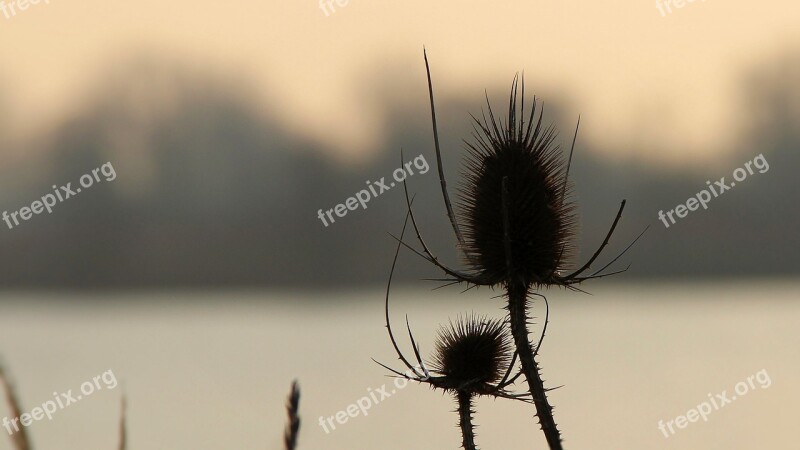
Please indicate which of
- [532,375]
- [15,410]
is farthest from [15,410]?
[532,375]

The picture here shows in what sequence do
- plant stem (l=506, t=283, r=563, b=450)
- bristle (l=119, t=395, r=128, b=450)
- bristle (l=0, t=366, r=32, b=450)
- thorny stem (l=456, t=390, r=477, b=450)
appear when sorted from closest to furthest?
bristle (l=0, t=366, r=32, b=450) < bristle (l=119, t=395, r=128, b=450) < plant stem (l=506, t=283, r=563, b=450) < thorny stem (l=456, t=390, r=477, b=450)

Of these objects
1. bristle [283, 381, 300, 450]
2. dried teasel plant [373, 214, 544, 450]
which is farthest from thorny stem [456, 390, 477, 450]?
bristle [283, 381, 300, 450]

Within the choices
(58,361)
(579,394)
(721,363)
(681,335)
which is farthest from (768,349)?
(58,361)

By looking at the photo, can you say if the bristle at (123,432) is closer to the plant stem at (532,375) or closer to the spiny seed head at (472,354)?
the plant stem at (532,375)

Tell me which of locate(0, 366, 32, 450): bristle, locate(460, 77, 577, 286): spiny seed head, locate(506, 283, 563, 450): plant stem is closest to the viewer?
locate(0, 366, 32, 450): bristle

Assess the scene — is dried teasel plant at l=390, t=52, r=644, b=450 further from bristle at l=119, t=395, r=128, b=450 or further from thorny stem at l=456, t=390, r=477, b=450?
bristle at l=119, t=395, r=128, b=450

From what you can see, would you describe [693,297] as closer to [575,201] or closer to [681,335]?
[681,335]
